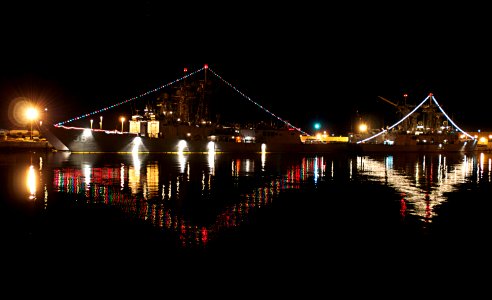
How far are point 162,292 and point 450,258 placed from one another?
4.49 metres

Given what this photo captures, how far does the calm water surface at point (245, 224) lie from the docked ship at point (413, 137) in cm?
4905

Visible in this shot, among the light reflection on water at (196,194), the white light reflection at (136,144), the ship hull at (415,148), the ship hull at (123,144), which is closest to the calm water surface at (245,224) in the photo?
the light reflection on water at (196,194)

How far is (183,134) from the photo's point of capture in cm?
5069

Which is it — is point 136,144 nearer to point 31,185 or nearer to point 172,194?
point 31,185


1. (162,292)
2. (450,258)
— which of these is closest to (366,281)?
(450,258)

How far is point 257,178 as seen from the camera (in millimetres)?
19438

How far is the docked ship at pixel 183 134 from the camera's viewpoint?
43438 mm

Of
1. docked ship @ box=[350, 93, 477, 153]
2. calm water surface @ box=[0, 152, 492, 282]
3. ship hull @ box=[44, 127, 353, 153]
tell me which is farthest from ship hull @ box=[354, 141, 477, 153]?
calm water surface @ box=[0, 152, 492, 282]

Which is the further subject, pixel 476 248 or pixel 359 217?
pixel 359 217

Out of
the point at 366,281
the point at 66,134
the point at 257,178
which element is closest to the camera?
the point at 366,281

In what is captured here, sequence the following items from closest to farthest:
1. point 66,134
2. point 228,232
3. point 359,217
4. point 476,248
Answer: point 476,248 → point 228,232 → point 359,217 → point 66,134

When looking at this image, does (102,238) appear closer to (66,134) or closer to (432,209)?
(432,209)

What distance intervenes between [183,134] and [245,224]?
4194cm

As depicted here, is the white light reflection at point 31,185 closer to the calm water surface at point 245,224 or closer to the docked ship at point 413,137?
the calm water surface at point 245,224
